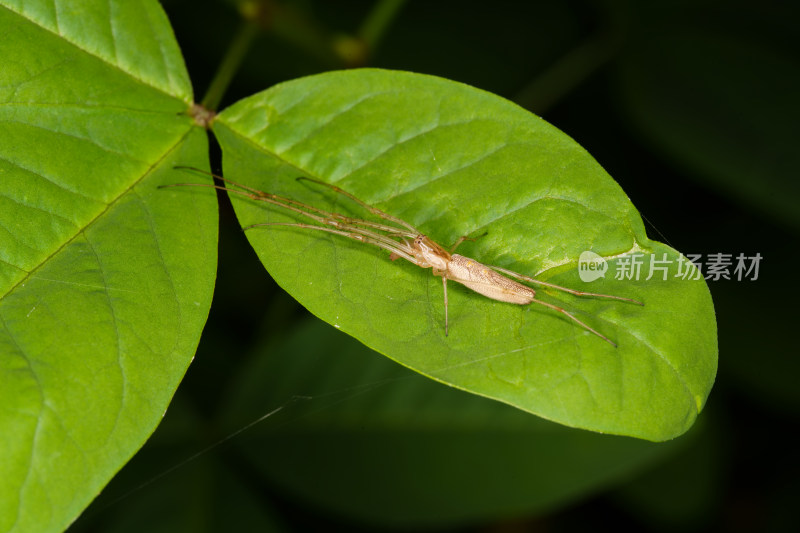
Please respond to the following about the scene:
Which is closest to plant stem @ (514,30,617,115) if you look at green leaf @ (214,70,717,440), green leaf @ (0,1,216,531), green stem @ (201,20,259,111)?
green stem @ (201,20,259,111)

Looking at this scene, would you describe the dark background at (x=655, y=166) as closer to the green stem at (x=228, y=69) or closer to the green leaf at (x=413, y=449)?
the green leaf at (x=413, y=449)

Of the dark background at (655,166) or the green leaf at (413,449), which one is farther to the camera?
the dark background at (655,166)

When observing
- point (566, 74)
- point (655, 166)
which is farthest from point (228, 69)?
point (655, 166)

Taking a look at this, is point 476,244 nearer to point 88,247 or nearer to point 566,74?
point 88,247

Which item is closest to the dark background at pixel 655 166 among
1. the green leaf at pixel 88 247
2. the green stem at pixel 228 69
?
the green stem at pixel 228 69

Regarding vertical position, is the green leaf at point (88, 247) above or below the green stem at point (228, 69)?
below

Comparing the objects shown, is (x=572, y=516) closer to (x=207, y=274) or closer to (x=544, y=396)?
(x=544, y=396)

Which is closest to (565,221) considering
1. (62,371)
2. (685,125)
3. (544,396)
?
(544,396)
